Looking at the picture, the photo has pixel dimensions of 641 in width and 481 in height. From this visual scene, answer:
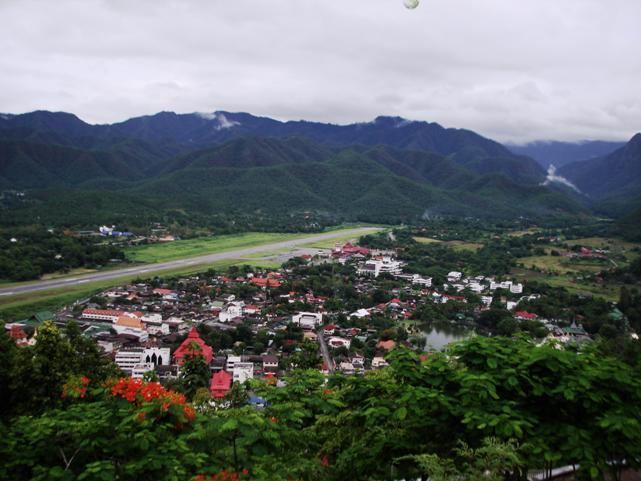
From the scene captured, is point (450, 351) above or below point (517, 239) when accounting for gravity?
above

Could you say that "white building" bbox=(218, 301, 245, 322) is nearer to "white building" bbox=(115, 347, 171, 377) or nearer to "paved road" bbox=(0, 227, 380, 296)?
"white building" bbox=(115, 347, 171, 377)

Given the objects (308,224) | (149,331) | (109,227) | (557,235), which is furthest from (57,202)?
(557,235)

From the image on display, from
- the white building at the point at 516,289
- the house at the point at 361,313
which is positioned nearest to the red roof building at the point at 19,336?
the house at the point at 361,313

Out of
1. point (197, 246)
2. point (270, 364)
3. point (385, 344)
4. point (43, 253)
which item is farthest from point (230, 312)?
point (197, 246)

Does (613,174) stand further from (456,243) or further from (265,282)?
(265,282)

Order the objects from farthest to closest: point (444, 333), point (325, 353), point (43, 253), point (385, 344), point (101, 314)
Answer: point (43, 253) → point (444, 333) → point (101, 314) → point (385, 344) → point (325, 353)

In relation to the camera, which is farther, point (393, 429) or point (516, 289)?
point (516, 289)

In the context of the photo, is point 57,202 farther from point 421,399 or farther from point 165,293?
point 421,399
